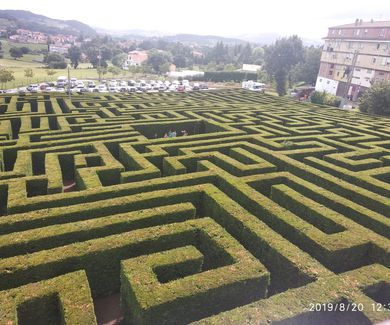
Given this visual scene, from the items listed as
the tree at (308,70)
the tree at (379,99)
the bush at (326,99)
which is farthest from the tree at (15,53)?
the tree at (379,99)

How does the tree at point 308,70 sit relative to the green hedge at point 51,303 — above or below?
above

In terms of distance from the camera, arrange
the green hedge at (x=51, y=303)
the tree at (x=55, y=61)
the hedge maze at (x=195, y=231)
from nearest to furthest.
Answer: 1. the green hedge at (x=51, y=303)
2. the hedge maze at (x=195, y=231)
3. the tree at (x=55, y=61)

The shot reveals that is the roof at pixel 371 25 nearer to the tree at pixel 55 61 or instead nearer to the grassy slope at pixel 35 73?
the grassy slope at pixel 35 73

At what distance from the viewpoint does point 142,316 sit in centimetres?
823

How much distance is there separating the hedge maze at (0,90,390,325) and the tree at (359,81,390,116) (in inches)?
763

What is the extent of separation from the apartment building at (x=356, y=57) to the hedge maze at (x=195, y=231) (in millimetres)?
41258

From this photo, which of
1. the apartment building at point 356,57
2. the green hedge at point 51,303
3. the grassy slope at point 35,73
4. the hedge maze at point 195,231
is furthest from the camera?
the grassy slope at point 35,73

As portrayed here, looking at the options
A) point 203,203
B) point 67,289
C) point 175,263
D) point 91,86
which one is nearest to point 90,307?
point 67,289

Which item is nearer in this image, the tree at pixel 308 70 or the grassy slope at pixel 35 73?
the grassy slope at pixel 35 73

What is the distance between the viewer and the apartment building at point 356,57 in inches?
2181

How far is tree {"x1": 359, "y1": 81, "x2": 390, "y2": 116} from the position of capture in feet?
124

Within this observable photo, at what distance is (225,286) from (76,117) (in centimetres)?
2289
